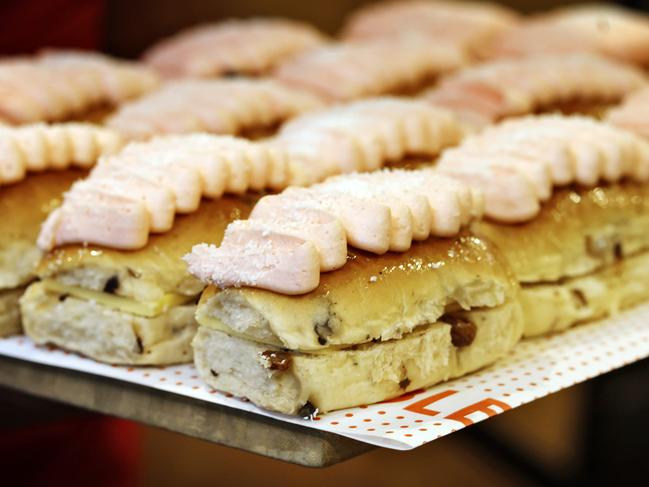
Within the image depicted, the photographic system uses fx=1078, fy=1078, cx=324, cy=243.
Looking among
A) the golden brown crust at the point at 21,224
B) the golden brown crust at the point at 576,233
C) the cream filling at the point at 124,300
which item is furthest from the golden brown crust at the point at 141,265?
the golden brown crust at the point at 576,233

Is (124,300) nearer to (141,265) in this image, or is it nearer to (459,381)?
(141,265)

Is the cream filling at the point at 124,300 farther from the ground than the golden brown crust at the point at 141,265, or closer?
closer

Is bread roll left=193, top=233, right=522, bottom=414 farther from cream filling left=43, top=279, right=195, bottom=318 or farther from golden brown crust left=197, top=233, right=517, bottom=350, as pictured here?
cream filling left=43, top=279, right=195, bottom=318

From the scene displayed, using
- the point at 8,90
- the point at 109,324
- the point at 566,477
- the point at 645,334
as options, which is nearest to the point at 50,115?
the point at 8,90

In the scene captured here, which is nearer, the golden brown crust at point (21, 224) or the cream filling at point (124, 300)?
the cream filling at point (124, 300)

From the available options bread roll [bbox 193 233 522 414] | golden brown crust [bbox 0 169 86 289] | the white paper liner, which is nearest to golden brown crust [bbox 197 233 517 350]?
bread roll [bbox 193 233 522 414]

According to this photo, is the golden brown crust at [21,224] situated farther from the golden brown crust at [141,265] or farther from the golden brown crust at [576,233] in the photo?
the golden brown crust at [576,233]
